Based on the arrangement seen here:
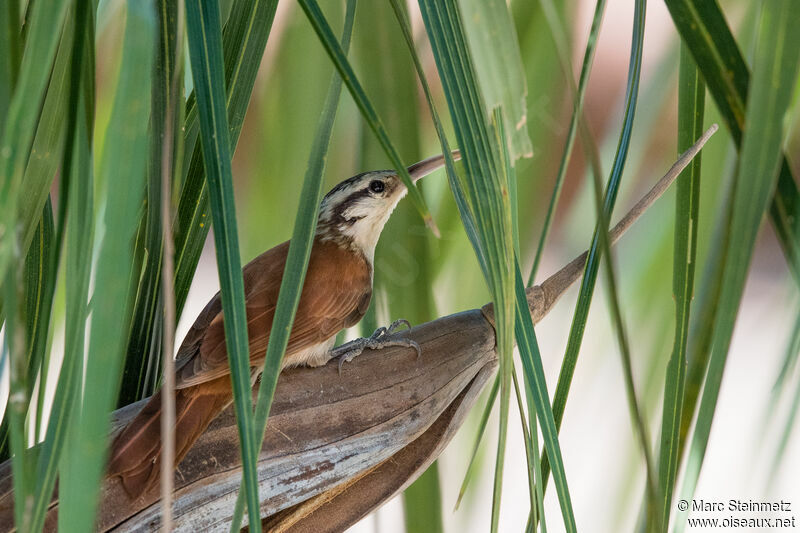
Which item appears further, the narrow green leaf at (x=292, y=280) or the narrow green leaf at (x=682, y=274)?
the narrow green leaf at (x=682, y=274)

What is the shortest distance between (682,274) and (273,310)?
538 mm

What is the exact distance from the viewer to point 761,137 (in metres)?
0.38

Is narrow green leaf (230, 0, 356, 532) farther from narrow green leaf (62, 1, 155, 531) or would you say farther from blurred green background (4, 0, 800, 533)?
blurred green background (4, 0, 800, 533)

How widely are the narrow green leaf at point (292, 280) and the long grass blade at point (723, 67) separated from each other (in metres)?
0.25

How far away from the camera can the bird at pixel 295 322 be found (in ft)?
2.52

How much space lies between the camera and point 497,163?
509mm

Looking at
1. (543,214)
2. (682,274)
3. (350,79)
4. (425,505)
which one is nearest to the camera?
(350,79)

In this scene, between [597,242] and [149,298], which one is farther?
[149,298]

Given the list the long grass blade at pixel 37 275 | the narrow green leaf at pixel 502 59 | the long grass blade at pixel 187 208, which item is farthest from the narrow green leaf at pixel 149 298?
the narrow green leaf at pixel 502 59

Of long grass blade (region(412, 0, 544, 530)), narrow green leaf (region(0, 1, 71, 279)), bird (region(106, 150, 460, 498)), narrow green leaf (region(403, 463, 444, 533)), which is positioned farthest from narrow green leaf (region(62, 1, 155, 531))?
narrow green leaf (region(403, 463, 444, 533))

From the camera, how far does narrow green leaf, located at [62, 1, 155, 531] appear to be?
1.19ft

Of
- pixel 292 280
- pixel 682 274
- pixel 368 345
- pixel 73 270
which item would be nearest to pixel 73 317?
pixel 73 270

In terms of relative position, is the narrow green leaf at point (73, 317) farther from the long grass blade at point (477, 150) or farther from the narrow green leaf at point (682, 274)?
Result: the narrow green leaf at point (682, 274)

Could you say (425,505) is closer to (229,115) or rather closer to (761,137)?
(229,115)
